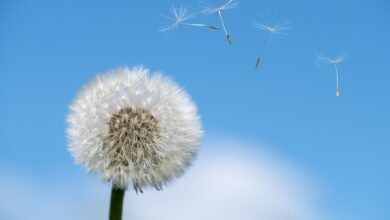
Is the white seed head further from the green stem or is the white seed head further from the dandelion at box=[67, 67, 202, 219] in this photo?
the green stem

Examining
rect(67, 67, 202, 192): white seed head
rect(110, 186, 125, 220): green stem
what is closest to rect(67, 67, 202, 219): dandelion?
rect(67, 67, 202, 192): white seed head

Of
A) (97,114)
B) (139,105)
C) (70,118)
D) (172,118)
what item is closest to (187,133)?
(172,118)

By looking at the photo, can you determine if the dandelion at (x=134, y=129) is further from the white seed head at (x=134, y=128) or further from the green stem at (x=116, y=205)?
the green stem at (x=116, y=205)

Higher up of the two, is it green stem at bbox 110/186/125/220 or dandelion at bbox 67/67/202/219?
dandelion at bbox 67/67/202/219

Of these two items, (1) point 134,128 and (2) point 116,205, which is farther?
(1) point 134,128

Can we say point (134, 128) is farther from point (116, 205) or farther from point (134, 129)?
point (116, 205)

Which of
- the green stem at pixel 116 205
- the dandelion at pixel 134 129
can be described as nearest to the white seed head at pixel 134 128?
the dandelion at pixel 134 129

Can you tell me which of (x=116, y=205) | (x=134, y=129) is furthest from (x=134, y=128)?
(x=116, y=205)
